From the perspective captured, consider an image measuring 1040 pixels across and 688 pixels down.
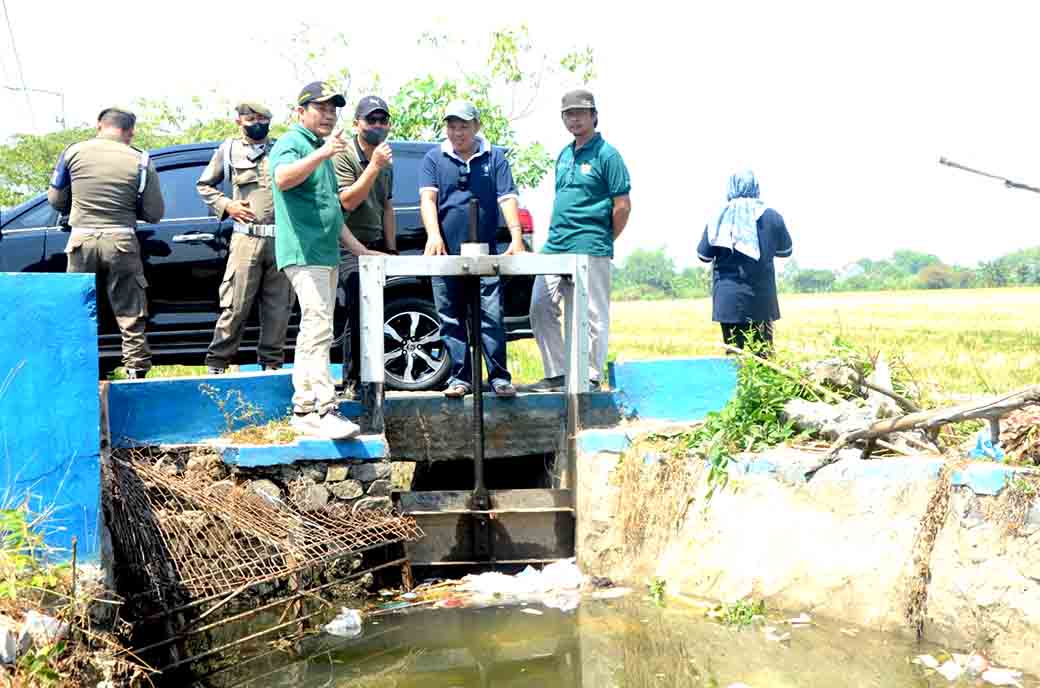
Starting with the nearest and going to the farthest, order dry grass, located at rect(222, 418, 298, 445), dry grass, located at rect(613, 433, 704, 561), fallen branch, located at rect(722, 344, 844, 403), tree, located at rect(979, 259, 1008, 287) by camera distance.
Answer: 1. dry grass, located at rect(222, 418, 298, 445)
2. dry grass, located at rect(613, 433, 704, 561)
3. fallen branch, located at rect(722, 344, 844, 403)
4. tree, located at rect(979, 259, 1008, 287)

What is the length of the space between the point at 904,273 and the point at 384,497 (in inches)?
1904

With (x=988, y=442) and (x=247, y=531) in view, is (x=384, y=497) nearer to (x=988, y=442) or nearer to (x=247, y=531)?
(x=247, y=531)

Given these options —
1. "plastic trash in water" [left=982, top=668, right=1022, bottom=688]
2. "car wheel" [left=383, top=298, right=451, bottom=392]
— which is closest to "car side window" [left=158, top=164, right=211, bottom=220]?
"car wheel" [left=383, top=298, right=451, bottom=392]

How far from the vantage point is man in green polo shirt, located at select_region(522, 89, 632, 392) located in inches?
308

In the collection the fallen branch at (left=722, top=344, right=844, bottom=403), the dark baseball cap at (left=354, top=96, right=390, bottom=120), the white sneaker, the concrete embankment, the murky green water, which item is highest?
the dark baseball cap at (left=354, top=96, right=390, bottom=120)

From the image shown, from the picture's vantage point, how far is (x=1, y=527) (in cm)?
500

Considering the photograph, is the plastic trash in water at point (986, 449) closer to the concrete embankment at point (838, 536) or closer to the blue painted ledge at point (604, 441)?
the concrete embankment at point (838, 536)

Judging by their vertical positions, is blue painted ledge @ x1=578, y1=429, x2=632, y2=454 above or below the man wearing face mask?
below

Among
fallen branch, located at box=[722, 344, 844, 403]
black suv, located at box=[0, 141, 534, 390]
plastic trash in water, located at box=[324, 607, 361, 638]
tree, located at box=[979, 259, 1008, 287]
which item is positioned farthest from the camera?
tree, located at box=[979, 259, 1008, 287]

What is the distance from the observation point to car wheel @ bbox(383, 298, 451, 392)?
8734 millimetres

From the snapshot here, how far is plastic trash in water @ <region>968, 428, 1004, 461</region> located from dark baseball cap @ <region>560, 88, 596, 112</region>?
312cm

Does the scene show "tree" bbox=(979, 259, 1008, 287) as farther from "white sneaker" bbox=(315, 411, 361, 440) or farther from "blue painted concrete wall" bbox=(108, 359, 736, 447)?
"white sneaker" bbox=(315, 411, 361, 440)

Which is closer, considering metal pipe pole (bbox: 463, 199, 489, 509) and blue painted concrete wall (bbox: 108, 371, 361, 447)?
blue painted concrete wall (bbox: 108, 371, 361, 447)

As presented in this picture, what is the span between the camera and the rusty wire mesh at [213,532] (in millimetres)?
6117
